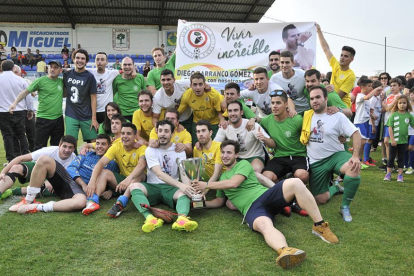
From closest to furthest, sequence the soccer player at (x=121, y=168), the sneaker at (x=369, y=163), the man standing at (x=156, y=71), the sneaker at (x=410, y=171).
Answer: the soccer player at (x=121, y=168)
the man standing at (x=156, y=71)
the sneaker at (x=410, y=171)
the sneaker at (x=369, y=163)

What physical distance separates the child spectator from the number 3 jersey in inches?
214

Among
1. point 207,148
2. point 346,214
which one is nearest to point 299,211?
point 346,214

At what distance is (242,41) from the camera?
24.0 ft

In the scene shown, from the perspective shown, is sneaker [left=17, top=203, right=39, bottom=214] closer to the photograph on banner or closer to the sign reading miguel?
the photograph on banner

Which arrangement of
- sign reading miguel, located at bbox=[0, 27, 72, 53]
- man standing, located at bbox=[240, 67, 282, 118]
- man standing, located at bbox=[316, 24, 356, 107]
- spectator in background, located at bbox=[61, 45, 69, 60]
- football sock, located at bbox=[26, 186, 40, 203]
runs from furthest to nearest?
sign reading miguel, located at bbox=[0, 27, 72, 53] → spectator in background, located at bbox=[61, 45, 69, 60] → man standing, located at bbox=[316, 24, 356, 107] → man standing, located at bbox=[240, 67, 282, 118] → football sock, located at bbox=[26, 186, 40, 203]

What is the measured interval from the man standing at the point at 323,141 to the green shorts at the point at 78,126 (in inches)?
142

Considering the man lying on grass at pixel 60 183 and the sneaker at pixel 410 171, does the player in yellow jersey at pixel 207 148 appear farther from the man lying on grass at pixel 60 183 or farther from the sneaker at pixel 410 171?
the sneaker at pixel 410 171

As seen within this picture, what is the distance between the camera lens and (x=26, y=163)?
4586 millimetres

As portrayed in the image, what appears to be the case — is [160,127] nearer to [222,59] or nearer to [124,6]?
[222,59]

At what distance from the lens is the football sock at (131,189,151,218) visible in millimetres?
3756

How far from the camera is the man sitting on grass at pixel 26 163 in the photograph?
4359 mm

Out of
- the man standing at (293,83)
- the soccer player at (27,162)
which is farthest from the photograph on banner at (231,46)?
the soccer player at (27,162)

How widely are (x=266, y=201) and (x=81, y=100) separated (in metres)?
3.93

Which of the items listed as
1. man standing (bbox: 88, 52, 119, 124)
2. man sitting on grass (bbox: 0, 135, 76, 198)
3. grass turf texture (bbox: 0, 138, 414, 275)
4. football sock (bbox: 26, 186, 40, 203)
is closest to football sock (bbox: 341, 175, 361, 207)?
grass turf texture (bbox: 0, 138, 414, 275)
